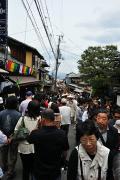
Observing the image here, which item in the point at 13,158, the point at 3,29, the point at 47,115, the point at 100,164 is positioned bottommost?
the point at 13,158

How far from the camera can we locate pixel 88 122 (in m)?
4.45

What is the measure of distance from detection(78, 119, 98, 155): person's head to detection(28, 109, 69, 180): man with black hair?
110 cm

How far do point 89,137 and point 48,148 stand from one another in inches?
50.5

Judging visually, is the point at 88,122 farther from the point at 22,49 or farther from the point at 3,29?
the point at 22,49

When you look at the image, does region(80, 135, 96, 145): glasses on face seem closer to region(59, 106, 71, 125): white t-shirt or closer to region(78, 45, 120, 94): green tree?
region(59, 106, 71, 125): white t-shirt

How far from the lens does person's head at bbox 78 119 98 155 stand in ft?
13.8

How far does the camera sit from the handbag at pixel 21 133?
24.6 feet

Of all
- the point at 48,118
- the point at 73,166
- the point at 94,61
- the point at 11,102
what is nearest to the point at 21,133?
the point at 11,102

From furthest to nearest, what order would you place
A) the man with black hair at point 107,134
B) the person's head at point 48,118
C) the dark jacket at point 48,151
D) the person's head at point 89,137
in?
the man with black hair at point 107,134 → the person's head at point 48,118 → the dark jacket at point 48,151 → the person's head at point 89,137

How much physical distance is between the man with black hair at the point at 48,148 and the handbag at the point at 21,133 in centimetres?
194

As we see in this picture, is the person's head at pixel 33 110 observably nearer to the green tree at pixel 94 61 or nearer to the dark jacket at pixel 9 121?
the dark jacket at pixel 9 121

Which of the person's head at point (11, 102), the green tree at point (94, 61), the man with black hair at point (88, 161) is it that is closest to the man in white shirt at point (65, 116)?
the person's head at point (11, 102)

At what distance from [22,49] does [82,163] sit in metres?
35.3

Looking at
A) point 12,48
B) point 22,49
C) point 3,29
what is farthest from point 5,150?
point 22,49
